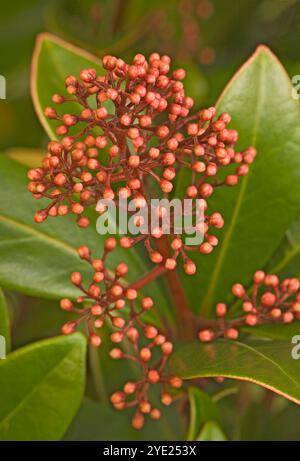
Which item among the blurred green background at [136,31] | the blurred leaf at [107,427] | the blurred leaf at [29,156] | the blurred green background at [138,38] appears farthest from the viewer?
the blurred green background at [136,31]

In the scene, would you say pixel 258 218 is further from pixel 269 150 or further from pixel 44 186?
pixel 44 186

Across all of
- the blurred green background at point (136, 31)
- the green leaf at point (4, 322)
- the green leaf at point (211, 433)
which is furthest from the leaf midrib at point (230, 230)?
the blurred green background at point (136, 31)

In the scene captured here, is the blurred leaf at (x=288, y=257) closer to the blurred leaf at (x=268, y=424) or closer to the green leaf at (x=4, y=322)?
the blurred leaf at (x=268, y=424)

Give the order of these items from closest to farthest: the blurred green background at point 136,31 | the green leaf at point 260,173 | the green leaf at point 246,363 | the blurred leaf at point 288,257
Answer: the green leaf at point 246,363
the green leaf at point 260,173
the blurred leaf at point 288,257
the blurred green background at point 136,31

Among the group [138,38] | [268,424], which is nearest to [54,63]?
[138,38]

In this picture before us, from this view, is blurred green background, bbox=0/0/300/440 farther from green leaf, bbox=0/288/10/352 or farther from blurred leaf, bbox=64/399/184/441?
green leaf, bbox=0/288/10/352

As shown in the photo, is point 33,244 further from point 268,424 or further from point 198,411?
point 268,424
